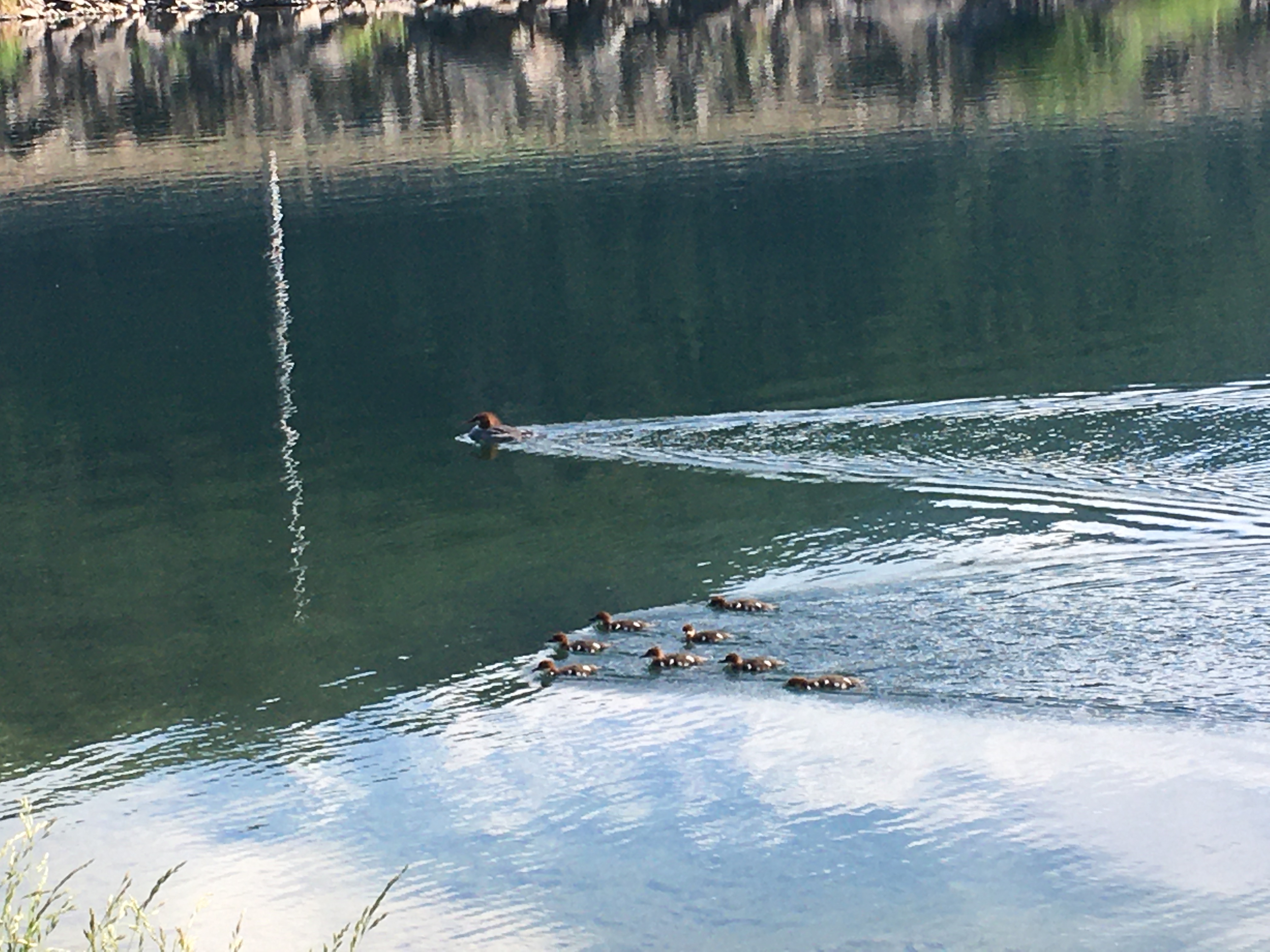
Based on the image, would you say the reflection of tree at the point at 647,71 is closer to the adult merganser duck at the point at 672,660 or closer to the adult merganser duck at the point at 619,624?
the adult merganser duck at the point at 619,624

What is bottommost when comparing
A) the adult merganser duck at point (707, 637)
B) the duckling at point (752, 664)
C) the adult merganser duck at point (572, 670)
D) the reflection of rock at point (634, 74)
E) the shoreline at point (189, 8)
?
the adult merganser duck at point (572, 670)

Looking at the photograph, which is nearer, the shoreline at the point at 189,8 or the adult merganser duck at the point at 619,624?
the adult merganser duck at the point at 619,624

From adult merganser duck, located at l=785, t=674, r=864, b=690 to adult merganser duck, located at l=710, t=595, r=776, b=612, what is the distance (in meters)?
1.77

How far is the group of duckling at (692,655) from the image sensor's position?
51.6 ft

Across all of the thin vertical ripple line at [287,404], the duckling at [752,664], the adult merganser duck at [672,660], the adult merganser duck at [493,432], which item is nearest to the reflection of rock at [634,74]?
the thin vertical ripple line at [287,404]

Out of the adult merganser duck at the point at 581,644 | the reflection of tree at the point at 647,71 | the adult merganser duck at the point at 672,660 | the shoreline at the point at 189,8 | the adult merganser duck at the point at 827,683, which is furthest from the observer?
the shoreline at the point at 189,8

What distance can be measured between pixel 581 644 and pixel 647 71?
176 feet

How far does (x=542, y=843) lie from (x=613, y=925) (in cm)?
140

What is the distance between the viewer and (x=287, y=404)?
29875 mm

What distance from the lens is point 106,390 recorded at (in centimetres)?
3186

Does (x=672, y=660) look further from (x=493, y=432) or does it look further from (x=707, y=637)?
(x=493, y=432)

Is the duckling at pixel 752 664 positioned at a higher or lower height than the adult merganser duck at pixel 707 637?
lower

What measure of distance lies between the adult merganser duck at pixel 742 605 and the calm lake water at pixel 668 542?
0.18 meters

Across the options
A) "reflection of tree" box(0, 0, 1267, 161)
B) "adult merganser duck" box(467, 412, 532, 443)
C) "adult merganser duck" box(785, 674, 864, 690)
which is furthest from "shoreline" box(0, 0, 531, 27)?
"adult merganser duck" box(785, 674, 864, 690)
